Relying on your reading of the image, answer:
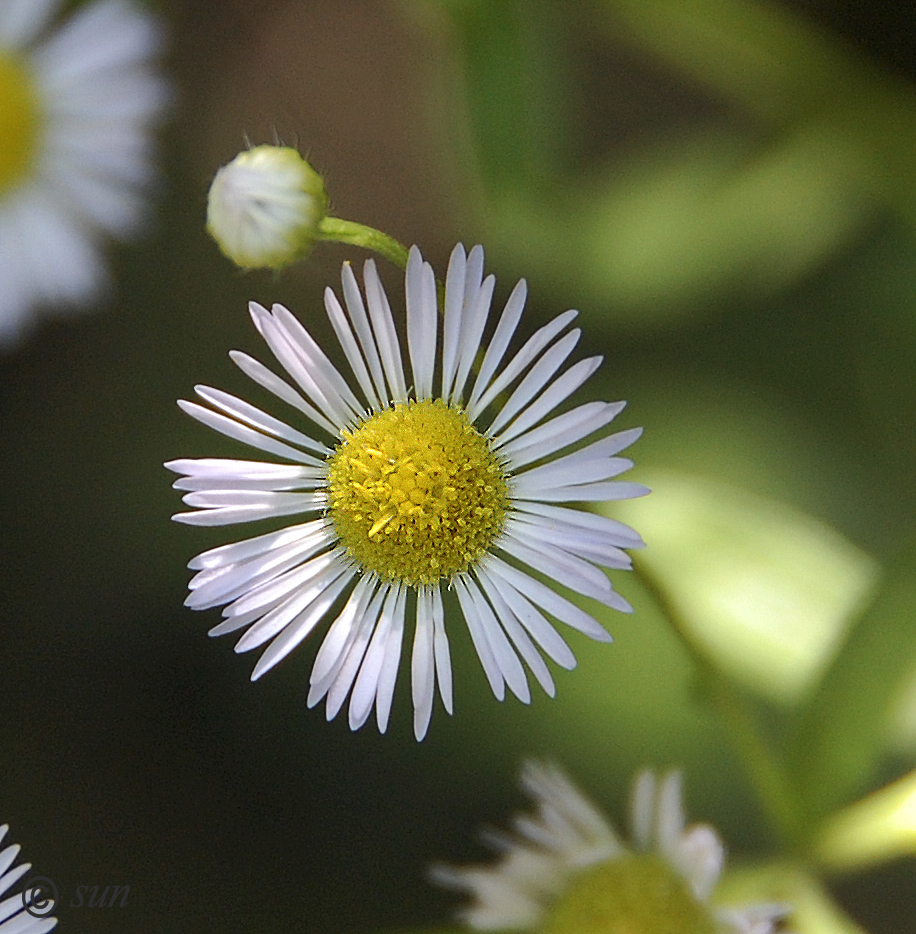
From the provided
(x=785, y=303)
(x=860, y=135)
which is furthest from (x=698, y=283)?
(x=860, y=135)

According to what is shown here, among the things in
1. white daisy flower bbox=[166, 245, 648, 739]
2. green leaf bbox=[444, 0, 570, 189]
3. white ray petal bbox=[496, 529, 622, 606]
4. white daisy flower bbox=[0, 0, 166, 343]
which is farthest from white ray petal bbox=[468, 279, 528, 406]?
white daisy flower bbox=[0, 0, 166, 343]

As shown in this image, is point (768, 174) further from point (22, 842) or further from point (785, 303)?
point (22, 842)

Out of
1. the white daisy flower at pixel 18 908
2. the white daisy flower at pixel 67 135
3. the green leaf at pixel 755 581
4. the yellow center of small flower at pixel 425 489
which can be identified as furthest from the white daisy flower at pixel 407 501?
the white daisy flower at pixel 67 135

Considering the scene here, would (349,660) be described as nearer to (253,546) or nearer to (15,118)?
(253,546)

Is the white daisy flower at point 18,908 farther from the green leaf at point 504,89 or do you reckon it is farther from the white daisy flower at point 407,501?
the green leaf at point 504,89

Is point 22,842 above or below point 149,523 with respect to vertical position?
below

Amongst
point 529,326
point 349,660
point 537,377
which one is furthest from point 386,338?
point 529,326
